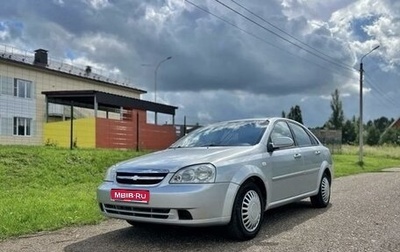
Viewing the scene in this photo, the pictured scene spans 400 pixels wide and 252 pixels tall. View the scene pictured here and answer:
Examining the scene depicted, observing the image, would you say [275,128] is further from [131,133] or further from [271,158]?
[131,133]

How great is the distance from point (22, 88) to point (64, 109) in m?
4.38

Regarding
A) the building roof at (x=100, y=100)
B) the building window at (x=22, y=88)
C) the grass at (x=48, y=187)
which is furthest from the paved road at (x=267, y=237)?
the building window at (x=22, y=88)

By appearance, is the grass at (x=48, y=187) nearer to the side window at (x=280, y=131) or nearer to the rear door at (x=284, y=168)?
the rear door at (x=284, y=168)

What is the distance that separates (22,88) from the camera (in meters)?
37.7

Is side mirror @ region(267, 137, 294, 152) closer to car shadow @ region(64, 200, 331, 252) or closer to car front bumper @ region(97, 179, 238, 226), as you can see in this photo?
car shadow @ region(64, 200, 331, 252)

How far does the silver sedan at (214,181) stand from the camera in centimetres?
520

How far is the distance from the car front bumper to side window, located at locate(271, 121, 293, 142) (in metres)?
1.68

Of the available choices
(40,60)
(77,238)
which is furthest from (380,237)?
(40,60)

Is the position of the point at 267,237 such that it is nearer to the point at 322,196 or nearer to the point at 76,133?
the point at 322,196

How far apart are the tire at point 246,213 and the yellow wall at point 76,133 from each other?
71.4ft

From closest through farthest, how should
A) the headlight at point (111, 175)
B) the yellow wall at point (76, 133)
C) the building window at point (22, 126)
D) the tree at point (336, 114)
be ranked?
the headlight at point (111, 175)
the yellow wall at point (76, 133)
the building window at point (22, 126)
the tree at point (336, 114)

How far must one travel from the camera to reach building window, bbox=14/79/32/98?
37.0m

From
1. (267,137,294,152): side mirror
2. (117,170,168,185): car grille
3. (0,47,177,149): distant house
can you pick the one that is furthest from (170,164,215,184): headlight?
(0,47,177,149): distant house

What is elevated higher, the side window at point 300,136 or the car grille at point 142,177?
the side window at point 300,136
